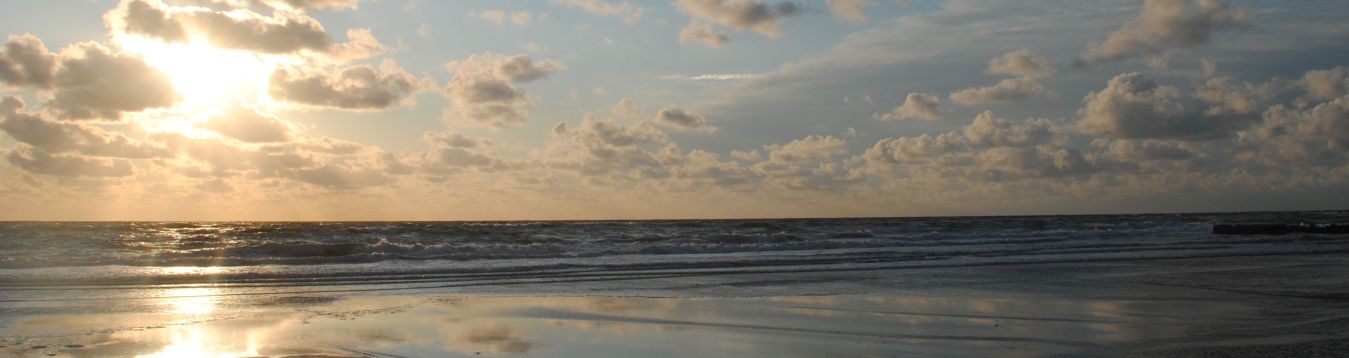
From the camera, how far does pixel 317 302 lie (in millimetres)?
Answer: 14383

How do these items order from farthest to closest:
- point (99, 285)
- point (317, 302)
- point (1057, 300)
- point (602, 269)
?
point (602, 269)
point (99, 285)
point (317, 302)
point (1057, 300)

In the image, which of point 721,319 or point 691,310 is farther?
point 691,310

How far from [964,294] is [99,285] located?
51.2ft

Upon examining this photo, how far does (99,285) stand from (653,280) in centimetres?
1042

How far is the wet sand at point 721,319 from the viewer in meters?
9.13

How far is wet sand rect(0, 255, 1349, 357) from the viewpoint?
9133mm

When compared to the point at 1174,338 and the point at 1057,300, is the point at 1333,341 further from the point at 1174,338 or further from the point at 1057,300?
the point at 1057,300

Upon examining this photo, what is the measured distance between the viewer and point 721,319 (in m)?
11.6

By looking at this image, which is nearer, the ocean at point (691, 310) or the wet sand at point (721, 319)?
the wet sand at point (721, 319)

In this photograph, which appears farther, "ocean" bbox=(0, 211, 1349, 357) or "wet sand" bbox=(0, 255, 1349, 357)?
"ocean" bbox=(0, 211, 1349, 357)

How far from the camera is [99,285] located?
18484mm

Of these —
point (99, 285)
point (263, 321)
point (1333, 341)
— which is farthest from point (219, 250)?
Result: point (1333, 341)

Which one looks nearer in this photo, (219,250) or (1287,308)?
(1287,308)

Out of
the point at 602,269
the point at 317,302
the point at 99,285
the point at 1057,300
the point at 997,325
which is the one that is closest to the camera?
the point at 997,325
